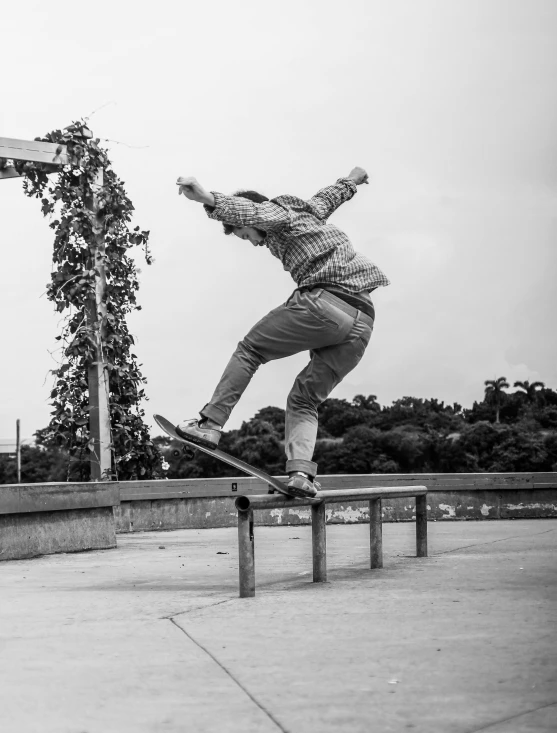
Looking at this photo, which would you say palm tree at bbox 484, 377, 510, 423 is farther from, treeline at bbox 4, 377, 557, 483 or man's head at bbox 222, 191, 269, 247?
man's head at bbox 222, 191, 269, 247

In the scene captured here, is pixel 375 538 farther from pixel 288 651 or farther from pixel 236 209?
pixel 288 651

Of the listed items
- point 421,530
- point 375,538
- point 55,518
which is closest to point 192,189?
point 375,538

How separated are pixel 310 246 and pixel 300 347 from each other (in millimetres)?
470

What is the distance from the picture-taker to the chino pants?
4.49m

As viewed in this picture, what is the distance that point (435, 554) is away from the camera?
5.91m

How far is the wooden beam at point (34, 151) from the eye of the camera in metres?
8.21

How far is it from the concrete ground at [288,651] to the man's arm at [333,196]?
1761 mm

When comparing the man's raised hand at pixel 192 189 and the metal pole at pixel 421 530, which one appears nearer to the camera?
the man's raised hand at pixel 192 189

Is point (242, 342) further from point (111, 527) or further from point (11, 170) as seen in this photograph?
point (11, 170)

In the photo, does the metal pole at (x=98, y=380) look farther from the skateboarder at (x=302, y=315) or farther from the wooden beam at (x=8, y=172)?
the skateboarder at (x=302, y=315)

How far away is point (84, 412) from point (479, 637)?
243 inches

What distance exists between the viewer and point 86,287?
8.41 meters

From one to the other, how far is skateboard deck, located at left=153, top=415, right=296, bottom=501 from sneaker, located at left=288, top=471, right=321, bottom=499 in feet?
0.09

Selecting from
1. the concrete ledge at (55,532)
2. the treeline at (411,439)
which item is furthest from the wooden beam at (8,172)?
the treeline at (411,439)
